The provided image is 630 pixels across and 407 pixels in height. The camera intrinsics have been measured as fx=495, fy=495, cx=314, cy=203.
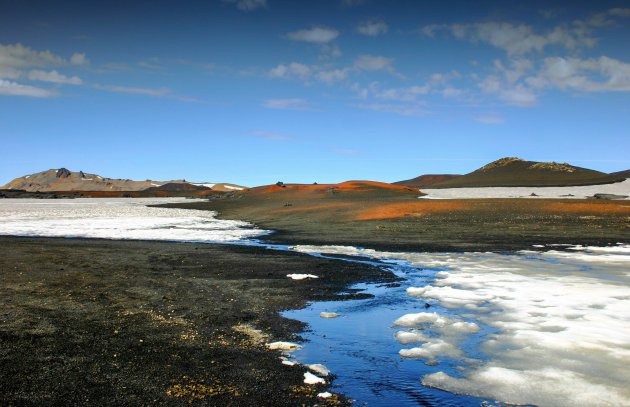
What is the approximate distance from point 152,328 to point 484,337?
6.30 m

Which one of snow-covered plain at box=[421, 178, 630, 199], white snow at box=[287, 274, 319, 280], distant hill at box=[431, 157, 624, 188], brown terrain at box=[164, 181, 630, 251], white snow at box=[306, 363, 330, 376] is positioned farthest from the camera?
distant hill at box=[431, 157, 624, 188]

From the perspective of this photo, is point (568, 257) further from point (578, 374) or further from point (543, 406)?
point (543, 406)

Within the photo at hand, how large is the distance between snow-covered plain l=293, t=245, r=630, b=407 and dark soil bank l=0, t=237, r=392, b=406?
226cm

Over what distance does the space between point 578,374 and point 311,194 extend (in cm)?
5843

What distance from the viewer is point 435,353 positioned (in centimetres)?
841

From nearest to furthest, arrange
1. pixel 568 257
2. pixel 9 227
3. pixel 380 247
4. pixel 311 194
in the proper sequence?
pixel 568 257 → pixel 380 247 → pixel 9 227 → pixel 311 194

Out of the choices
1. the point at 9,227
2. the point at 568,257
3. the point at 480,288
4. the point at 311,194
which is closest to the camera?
A: the point at 480,288

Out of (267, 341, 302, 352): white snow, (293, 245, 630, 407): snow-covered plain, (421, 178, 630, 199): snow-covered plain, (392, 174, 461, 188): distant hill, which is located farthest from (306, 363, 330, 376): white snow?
(392, 174, 461, 188): distant hill

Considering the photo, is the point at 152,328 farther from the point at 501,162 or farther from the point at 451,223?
the point at 501,162

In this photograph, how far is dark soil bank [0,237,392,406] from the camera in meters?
6.52

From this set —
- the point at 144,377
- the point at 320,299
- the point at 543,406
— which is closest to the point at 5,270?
the point at 320,299

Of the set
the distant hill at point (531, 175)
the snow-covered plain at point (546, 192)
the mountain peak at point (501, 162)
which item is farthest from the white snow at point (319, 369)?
the mountain peak at point (501, 162)

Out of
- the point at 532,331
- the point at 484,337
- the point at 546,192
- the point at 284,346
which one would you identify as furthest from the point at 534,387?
the point at 546,192

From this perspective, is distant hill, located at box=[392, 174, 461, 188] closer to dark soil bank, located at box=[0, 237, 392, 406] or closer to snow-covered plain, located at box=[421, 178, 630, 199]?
snow-covered plain, located at box=[421, 178, 630, 199]
